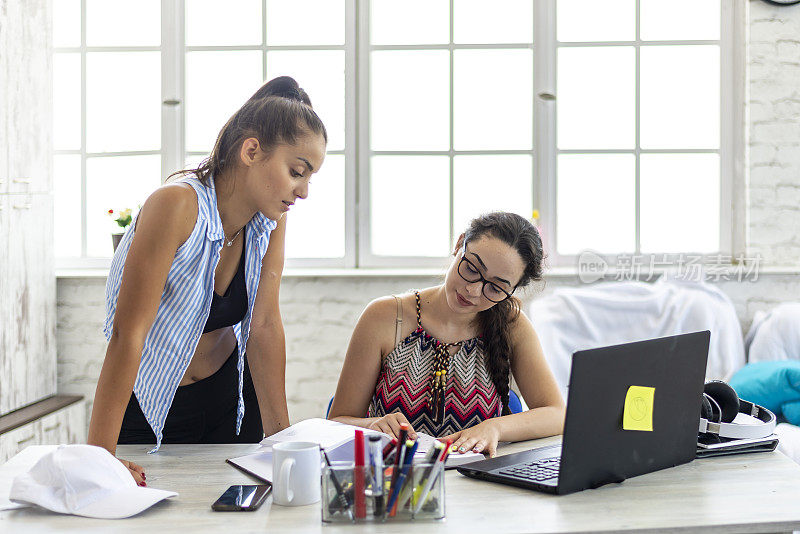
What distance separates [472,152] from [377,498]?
2622 mm

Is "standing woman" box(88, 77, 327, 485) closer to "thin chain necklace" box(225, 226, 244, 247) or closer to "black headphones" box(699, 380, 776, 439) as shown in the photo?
"thin chain necklace" box(225, 226, 244, 247)

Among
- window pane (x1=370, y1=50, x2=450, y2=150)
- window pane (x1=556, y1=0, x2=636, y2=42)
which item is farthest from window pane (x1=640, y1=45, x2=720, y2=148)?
window pane (x1=370, y1=50, x2=450, y2=150)

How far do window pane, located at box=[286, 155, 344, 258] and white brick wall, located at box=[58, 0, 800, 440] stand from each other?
0.28 meters

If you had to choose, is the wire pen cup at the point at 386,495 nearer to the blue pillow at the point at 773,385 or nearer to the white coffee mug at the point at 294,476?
the white coffee mug at the point at 294,476

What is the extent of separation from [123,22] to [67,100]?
0.45 m

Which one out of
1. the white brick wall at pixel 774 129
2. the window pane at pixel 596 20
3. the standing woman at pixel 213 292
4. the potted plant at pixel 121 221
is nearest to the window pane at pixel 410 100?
the window pane at pixel 596 20

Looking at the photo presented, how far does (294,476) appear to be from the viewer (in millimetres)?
1271

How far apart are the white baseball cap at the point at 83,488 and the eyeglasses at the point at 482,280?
0.86 metres

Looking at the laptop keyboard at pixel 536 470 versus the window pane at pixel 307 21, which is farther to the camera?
the window pane at pixel 307 21

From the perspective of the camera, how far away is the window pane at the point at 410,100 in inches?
144

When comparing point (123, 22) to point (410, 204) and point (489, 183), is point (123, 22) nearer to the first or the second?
point (410, 204)

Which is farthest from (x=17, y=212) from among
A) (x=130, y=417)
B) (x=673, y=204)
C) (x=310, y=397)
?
(x=673, y=204)

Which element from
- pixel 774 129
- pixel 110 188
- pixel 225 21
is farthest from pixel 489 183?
pixel 110 188

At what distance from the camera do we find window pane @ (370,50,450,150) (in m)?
3.65
